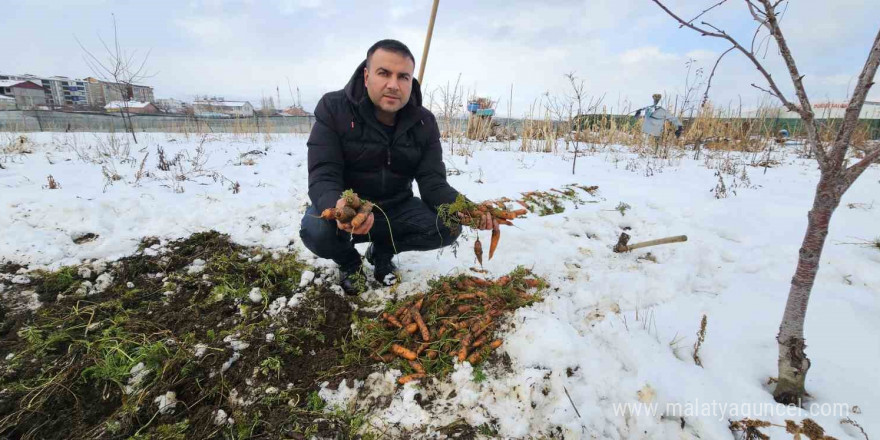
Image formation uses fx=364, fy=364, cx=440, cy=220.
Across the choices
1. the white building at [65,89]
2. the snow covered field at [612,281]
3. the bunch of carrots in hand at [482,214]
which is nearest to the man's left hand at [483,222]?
the bunch of carrots in hand at [482,214]

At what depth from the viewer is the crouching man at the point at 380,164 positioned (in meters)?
2.08

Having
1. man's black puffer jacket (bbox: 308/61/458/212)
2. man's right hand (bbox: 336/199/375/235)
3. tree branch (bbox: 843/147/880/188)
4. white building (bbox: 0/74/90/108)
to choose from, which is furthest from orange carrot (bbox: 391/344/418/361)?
white building (bbox: 0/74/90/108)

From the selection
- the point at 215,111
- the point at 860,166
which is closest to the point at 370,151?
the point at 860,166

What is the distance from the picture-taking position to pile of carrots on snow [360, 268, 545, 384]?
1699 mm

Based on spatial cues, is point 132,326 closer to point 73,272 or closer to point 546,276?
point 73,272

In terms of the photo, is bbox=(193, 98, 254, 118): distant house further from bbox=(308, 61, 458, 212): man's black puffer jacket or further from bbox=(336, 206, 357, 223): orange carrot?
bbox=(336, 206, 357, 223): orange carrot

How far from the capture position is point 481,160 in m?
6.91

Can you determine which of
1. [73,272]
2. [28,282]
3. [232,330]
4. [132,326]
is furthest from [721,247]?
[28,282]

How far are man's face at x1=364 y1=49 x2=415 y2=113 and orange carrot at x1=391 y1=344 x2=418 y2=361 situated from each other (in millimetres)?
1327

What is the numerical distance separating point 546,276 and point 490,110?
8.56 m

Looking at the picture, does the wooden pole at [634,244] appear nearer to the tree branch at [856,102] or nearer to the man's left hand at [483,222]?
the man's left hand at [483,222]

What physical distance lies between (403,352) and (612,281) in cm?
142

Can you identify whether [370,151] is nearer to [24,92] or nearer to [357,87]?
[357,87]

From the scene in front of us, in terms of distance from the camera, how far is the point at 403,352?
5.68ft
